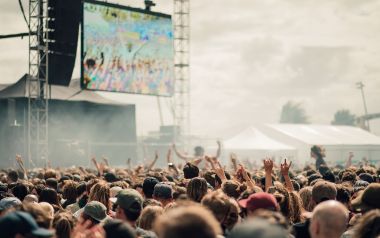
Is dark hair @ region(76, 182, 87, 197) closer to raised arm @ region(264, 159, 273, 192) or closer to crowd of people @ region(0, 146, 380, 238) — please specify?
crowd of people @ region(0, 146, 380, 238)

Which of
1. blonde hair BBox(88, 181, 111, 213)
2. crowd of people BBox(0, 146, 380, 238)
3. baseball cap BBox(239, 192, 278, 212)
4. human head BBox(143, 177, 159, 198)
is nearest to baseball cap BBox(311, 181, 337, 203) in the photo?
crowd of people BBox(0, 146, 380, 238)

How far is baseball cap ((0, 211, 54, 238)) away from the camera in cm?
323

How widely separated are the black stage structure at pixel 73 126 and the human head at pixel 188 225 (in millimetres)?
26484

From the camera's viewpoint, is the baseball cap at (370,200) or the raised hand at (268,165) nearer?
the baseball cap at (370,200)

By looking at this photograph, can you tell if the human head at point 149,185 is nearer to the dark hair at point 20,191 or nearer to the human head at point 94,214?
the dark hair at point 20,191

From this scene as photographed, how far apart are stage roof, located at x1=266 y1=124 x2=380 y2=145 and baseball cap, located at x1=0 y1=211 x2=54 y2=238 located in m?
44.0

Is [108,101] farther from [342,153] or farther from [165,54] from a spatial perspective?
[342,153]

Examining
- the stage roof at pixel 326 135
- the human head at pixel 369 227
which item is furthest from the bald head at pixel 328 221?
the stage roof at pixel 326 135

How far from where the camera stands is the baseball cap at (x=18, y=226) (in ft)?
10.6

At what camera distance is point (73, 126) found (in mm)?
34406

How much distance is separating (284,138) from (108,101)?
19.2 meters

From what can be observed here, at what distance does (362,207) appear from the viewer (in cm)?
520

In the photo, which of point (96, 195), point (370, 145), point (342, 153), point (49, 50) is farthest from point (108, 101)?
point (96, 195)

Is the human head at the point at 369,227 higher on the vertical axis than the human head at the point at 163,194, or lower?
higher
